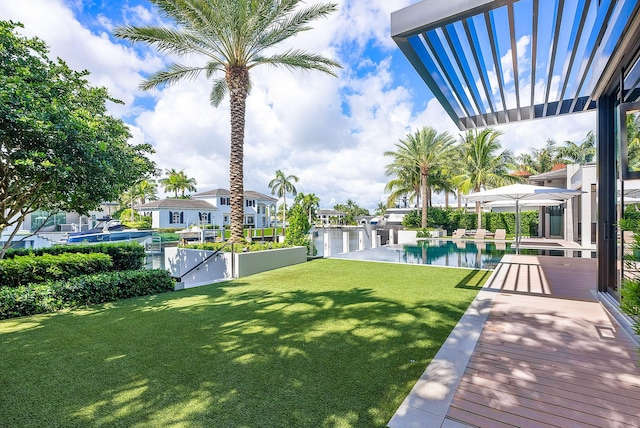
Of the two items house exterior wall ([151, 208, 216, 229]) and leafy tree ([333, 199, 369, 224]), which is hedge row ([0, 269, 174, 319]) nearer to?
house exterior wall ([151, 208, 216, 229])

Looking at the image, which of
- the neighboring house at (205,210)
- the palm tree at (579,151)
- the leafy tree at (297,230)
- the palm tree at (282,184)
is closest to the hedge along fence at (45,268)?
the leafy tree at (297,230)

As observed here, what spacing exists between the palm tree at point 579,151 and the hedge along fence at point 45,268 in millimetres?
50193

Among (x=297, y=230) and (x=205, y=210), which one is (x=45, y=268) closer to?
(x=297, y=230)

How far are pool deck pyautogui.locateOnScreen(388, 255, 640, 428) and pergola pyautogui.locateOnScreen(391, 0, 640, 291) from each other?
1722 millimetres

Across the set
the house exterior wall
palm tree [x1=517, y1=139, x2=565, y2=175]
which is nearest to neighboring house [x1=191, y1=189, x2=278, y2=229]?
the house exterior wall

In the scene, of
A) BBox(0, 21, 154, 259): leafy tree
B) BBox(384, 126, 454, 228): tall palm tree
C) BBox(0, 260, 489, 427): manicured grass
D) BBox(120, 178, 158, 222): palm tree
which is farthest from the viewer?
BBox(120, 178, 158, 222): palm tree

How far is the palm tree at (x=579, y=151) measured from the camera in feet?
127

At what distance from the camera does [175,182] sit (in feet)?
181

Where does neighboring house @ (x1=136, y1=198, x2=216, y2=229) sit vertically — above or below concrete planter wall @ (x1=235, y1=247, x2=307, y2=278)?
above

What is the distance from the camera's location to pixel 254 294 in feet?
23.9

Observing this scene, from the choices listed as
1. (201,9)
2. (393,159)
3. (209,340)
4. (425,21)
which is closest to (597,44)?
(425,21)

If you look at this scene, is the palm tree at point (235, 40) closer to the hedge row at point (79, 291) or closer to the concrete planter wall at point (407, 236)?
the hedge row at point (79, 291)

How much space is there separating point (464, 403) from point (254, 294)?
5351 mm

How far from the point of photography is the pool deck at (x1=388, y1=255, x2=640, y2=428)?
2594 millimetres
